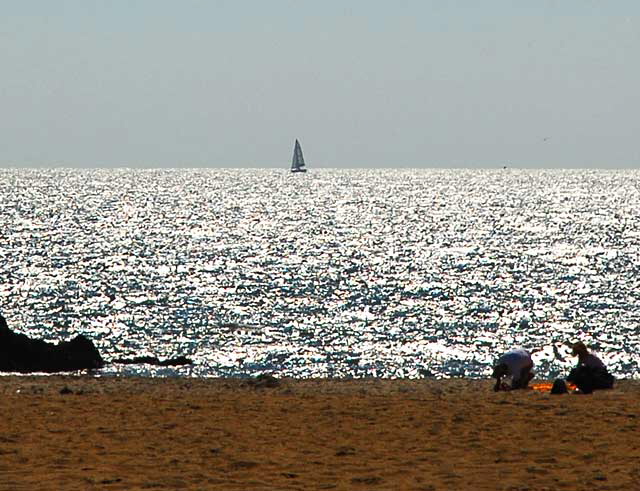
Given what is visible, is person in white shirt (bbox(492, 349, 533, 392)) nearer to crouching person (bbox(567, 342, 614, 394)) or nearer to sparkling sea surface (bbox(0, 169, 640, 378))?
crouching person (bbox(567, 342, 614, 394))

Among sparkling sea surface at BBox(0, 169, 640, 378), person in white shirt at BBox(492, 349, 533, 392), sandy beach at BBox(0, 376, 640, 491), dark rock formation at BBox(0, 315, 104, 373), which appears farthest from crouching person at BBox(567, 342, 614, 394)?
dark rock formation at BBox(0, 315, 104, 373)

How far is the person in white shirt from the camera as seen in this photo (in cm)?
2402

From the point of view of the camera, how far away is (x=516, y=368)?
950 inches

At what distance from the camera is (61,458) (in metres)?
15.2

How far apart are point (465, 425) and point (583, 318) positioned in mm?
47983

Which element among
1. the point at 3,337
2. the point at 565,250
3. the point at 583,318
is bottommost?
the point at 3,337

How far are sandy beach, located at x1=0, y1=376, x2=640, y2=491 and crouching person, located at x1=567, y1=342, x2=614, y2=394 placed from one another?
1.27ft

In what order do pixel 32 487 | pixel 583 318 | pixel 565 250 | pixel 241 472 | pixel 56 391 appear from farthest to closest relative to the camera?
pixel 565 250, pixel 583 318, pixel 56 391, pixel 241 472, pixel 32 487

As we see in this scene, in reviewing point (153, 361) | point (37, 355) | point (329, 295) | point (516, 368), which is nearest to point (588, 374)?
point (516, 368)

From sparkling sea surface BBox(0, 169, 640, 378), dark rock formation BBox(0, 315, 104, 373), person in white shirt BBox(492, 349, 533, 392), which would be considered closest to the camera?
person in white shirt BBox(492, 349, 533, 392)

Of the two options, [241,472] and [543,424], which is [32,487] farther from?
[543,424]

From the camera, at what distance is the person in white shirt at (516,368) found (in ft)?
78.8

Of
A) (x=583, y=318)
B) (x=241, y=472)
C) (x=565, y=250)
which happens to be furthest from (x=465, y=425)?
(x=565, y=250)

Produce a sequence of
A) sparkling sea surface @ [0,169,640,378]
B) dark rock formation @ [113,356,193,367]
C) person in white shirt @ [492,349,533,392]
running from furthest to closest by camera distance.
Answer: sparkling sea surface @ [0,169,640,378] → dark rock formation @ [113,356,193,367] → person in white shirt @ [492,349,533,392]
